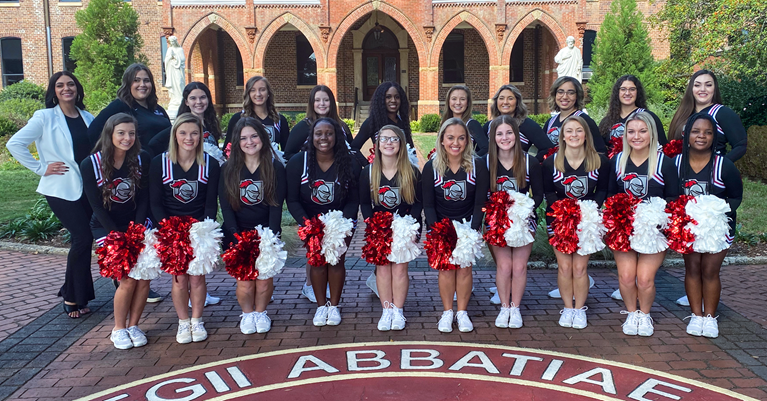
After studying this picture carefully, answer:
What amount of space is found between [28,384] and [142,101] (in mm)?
2604

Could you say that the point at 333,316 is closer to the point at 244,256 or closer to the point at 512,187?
the point at 244,256

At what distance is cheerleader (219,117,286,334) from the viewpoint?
4633 mm

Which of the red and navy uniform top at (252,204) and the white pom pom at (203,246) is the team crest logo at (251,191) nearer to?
the red and navy uniform top at (252,204)

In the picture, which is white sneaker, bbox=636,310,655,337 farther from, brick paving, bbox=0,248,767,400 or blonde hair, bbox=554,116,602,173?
blonde hair, bbox=554,116,602,173

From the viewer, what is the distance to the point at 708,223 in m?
4.34

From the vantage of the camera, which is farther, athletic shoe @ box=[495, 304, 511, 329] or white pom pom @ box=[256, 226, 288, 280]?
athletic shoe @ box=[495, 304, 511, 329]

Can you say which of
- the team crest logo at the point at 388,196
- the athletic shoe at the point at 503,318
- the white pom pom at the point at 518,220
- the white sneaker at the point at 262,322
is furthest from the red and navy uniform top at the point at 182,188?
the athletic shoe at the point at 503,318

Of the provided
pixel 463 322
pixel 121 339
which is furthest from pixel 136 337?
pixel 463 322

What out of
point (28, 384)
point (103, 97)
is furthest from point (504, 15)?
point (28, 384)

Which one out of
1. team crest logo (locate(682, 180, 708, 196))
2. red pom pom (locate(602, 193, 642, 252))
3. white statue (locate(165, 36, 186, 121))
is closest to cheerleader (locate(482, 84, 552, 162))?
red pom pom (locate(602, 193, 642, 252))

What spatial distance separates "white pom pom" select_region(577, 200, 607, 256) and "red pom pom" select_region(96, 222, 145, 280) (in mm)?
3311

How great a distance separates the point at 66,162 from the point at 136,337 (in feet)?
5.47

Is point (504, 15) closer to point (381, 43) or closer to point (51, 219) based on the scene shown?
point (381, 43)

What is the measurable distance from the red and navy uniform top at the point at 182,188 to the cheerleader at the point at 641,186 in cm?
316
